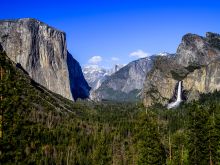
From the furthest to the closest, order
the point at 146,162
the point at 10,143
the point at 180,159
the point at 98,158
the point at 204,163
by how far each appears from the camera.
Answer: the point at 98,158
the point at 180,159
the point at 204,163
the point at 146,162
the point at 10,143

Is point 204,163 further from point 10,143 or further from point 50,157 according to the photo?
point 50,157

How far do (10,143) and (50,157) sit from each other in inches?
6242

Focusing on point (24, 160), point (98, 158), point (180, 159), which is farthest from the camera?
point (98, 158)

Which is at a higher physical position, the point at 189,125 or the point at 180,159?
the point at 189,125

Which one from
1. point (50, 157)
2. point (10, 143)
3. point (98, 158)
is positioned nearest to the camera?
point (10, 143)

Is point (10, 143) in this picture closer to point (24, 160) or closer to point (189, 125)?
point (24, 160)

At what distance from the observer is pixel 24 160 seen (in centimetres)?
4925

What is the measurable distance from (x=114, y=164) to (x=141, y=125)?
280 ft

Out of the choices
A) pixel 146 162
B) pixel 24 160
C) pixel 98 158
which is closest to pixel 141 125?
pixel 146 162

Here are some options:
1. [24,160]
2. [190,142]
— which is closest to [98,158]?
[190,142]

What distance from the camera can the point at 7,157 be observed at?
44656 mm

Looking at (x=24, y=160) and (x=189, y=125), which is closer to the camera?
(x=24, y=160)

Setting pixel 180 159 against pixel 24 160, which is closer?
pixel 24 160

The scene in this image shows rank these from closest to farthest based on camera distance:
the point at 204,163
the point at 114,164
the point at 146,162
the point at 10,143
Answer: the point at 10,143 < the point at 146,162 < the point at 204,163 < the point at 114,164
